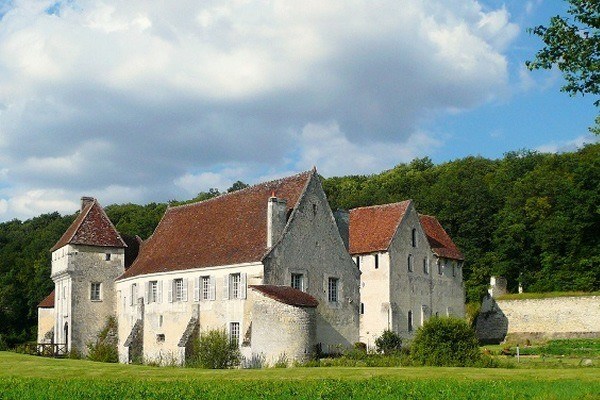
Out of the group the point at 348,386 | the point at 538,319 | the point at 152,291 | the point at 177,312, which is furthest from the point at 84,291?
the point at 348,386

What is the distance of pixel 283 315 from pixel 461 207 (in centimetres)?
3694

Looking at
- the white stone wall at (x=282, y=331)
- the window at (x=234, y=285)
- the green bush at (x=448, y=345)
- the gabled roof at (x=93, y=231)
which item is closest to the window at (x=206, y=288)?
the window at (x=234, y=285)

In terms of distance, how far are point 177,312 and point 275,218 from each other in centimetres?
833

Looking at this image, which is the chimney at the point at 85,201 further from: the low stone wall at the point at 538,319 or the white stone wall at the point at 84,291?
the low stone wall at the point at 538,319

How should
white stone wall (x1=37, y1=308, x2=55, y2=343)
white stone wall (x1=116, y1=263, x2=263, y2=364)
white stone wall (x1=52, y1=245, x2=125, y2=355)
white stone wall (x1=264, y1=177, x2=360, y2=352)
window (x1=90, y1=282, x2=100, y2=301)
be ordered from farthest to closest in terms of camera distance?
white stone wall (x1=37, y1=308, x2=55, y2=343), window (x1=90, y1=282, x2=100, y2=301), white stone wall (x1=52, y1=245, x2=125, y2=355), white stone wall (x1=264, y1=177, x2=360, y2=352), white stone wall (x1=116, y1=263, x2=263, y2=364)

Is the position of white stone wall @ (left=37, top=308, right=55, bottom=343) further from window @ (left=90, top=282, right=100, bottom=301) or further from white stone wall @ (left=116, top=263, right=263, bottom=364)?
white stone wall @ (left=116, top=263, right=263, bottom=364)

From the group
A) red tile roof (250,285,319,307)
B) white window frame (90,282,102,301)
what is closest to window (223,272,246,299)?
red tile roof (250,285,319,307)

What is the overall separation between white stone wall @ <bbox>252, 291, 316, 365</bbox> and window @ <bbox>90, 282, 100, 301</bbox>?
17260mm

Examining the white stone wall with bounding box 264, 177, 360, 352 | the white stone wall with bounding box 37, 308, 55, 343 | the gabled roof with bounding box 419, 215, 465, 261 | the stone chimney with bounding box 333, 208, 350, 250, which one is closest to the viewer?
the white stone wall with bounding box 264, 177, 360, 352

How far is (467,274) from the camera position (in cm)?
6550

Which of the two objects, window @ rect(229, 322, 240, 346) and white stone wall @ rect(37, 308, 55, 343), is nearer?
window @ rect(229, 322, 240, 346)

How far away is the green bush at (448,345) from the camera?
3162 cm

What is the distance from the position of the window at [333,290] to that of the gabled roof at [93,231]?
647 inches

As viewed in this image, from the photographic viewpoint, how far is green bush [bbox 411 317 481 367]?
31625 mm
